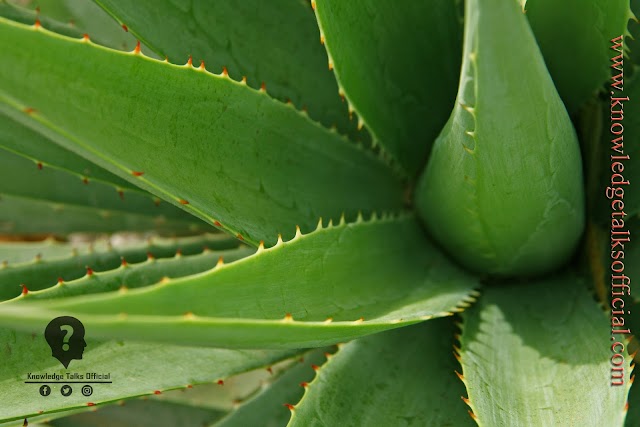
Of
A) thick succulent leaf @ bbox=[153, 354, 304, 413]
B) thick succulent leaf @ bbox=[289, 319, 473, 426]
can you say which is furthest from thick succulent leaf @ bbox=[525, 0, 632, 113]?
thick succulent leaf @ bbox=[153, 354, 304, 413]

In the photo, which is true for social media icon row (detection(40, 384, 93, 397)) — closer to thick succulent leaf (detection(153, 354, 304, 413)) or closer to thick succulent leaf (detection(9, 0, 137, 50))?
thick succulent leaf (detection(153, 354, 304, 413))

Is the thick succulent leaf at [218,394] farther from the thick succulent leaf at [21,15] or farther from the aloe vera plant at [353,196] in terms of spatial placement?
the thick succulent leaf at [21,15]

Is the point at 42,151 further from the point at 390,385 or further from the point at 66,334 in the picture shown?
the point at 390,385

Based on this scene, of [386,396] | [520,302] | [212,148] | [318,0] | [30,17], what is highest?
[30,17]

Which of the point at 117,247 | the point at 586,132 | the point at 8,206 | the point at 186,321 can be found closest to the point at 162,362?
the point at 117,247

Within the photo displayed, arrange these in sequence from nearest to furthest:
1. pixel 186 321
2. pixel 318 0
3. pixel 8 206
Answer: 1. pixel 186 321
2. pixel 318 0
3. pixel 8 206

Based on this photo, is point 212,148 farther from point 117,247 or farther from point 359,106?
point 117,247

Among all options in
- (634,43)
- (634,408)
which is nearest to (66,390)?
(634,408)
